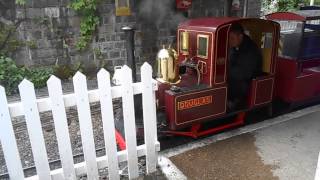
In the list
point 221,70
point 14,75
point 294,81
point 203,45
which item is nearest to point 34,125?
point 203,45

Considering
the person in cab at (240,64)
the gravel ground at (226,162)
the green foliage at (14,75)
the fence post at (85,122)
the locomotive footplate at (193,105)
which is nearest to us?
the fence post at (85,122)

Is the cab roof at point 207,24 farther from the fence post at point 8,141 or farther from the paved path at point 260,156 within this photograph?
the fence post at point 8,141

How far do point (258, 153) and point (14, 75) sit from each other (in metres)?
5.36

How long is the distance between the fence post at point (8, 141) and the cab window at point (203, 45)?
2.64 meters

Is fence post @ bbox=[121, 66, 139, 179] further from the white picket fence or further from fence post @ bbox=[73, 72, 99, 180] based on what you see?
fence post @ bbox=[73, 72, 99, 180]

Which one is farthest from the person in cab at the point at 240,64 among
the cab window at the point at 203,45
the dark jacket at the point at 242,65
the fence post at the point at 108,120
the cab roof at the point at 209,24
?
the fence post at the point at 108,120

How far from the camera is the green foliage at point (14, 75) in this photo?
650 centimetres

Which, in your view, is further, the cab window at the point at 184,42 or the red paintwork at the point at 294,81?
the red paintwork at the point at 294,81

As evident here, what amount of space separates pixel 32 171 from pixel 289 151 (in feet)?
11.1

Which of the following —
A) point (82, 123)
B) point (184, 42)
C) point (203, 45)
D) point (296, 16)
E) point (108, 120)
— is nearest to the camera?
point (82, 123)

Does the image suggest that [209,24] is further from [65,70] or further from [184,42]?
[65,70]

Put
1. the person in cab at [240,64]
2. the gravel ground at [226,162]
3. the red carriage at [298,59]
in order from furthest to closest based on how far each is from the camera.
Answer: the red carriage at [298,59], the person in cab at [240,64], the gravel ground at [226,162]

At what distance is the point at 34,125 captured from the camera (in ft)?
9.61

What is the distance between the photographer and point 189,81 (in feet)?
14.8
